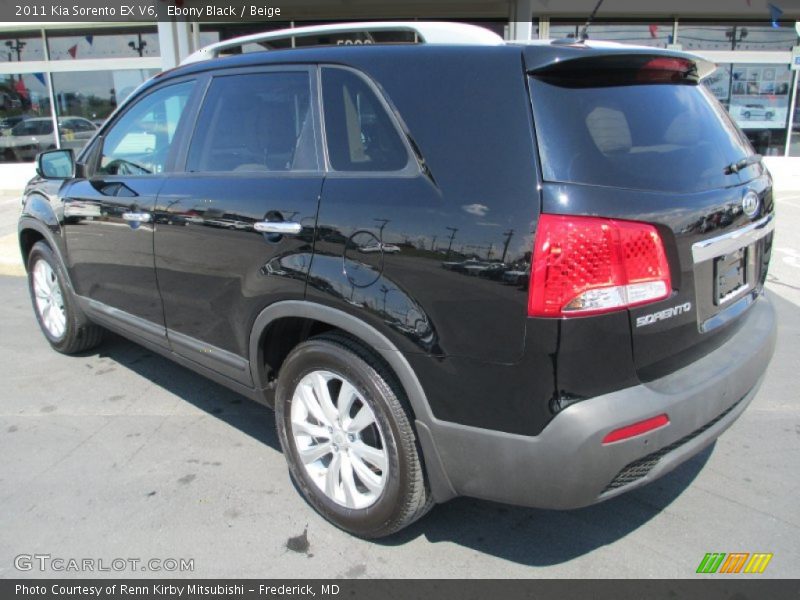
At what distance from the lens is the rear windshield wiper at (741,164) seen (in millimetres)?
2391

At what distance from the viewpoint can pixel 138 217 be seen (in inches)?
130

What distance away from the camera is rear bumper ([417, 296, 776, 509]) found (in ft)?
6.26

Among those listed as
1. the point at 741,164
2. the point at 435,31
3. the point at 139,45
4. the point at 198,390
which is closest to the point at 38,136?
the point at 139,45

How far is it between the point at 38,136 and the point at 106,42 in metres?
2.62

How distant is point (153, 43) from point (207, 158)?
10.8 meters

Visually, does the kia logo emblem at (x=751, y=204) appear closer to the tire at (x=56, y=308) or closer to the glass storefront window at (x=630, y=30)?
the tire at (x=56, y=308)

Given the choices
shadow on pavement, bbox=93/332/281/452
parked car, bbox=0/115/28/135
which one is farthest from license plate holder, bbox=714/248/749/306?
parked car, bbox=0/115/28/135

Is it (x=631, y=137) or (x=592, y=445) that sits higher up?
(x=631, y=137)

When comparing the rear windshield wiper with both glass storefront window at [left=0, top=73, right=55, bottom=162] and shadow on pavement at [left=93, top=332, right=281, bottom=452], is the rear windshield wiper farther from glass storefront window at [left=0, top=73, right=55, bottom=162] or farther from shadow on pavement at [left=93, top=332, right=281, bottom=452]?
glass storefront window at [left=0, top=73, right=55, bottom=162]

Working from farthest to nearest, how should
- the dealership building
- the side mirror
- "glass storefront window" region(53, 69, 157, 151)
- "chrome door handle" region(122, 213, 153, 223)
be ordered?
"glass storefront window" region(53, 69, 157, 151), the dealership building, the side mirror, "chrome door handle" region(122, 213, 153, 223)

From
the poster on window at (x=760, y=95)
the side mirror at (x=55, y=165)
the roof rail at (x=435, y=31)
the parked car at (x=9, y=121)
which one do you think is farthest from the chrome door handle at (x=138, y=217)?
the poster on window at (x=760, y=95)

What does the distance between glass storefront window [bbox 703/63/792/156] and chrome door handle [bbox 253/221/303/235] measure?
41.3 feet

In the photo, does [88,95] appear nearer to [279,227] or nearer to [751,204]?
[279,227]

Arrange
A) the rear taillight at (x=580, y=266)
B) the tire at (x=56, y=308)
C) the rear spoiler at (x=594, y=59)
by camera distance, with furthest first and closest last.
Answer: the tire at (x=56, y=308)
the rear spoiler at (x=594, y=59)
the rear taillight at (x=580, y=266)
